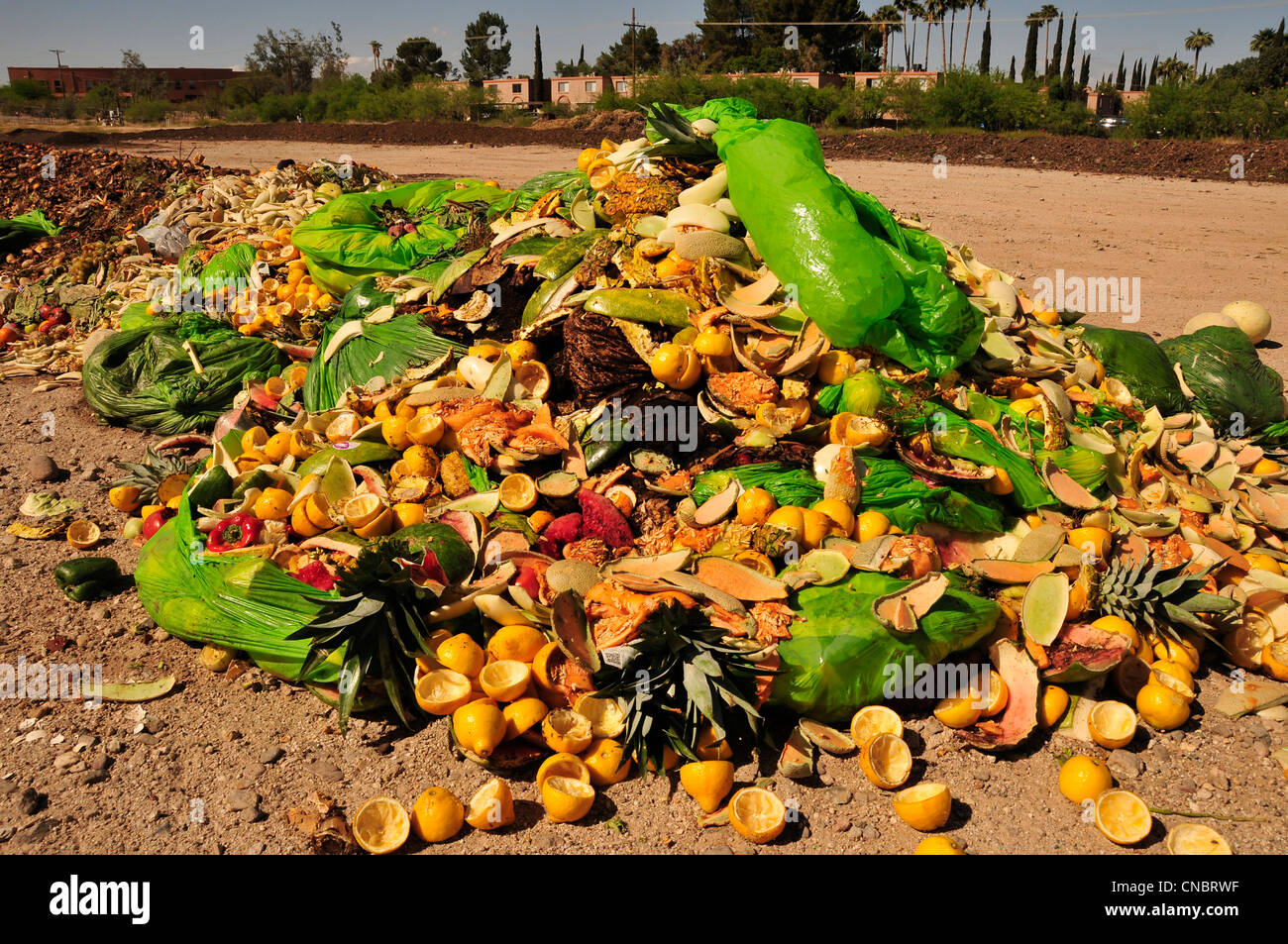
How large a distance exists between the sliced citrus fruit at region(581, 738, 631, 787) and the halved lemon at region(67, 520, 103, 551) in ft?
9.73

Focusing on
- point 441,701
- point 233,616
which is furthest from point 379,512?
point 441,701

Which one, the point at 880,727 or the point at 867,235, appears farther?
the point at 867,235

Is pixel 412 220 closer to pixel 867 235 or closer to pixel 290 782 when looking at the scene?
pixel 867 235

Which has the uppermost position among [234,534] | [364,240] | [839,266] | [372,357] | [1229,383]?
[364,240]

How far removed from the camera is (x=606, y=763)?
264cm

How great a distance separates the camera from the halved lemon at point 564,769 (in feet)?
8.48

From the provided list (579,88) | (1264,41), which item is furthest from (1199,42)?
(579,88)

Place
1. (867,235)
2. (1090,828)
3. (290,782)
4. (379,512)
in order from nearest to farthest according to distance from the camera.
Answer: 1. (1090,828)
2. (290,782)
3. (379,512)
4. (867,235)

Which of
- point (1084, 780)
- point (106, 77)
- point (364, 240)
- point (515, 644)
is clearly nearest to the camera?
point (1084, 780)

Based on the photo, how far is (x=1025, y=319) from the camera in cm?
441

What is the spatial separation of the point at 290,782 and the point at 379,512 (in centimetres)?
108

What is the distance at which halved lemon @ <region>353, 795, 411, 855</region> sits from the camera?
238 cm

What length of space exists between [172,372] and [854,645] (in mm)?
4770

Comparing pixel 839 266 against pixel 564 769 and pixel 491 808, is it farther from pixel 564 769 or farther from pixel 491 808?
pixel 491 808
